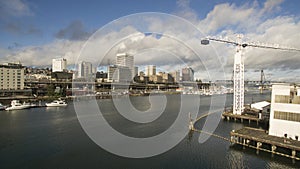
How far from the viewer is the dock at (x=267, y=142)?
7816mm

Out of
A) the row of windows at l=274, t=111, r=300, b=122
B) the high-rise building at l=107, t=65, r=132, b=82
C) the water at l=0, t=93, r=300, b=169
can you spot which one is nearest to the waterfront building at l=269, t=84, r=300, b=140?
the row of windows at l=274, t=111, r=300, b=122

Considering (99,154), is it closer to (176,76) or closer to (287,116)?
(287,116)

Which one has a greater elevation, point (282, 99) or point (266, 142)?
point (282, 99)

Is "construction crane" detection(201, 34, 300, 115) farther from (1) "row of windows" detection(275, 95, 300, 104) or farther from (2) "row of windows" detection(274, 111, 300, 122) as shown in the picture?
(2) "row of windows" detection(274, 111, 300, 122)

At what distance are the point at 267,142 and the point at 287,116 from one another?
4.74 ft

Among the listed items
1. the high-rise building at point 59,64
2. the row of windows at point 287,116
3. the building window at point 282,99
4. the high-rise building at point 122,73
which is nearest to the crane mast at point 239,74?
the building window at point 282,99

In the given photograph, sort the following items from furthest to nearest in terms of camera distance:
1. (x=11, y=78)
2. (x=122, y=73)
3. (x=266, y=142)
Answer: (x=122, y=73) → (x=11, y=78) → (x=266, y=142)

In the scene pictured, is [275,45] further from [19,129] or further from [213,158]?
[19,129]

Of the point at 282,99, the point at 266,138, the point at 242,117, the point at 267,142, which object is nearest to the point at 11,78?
the point at 242,117

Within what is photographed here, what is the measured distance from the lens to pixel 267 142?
8383mm

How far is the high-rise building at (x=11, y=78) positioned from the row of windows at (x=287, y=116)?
37302 millimetres

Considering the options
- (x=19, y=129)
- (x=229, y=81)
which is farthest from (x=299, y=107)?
(x=229, y=81)

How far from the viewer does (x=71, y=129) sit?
1232 centimetres

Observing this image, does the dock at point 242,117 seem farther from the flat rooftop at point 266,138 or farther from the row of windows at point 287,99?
the row of windows at point 287,99
